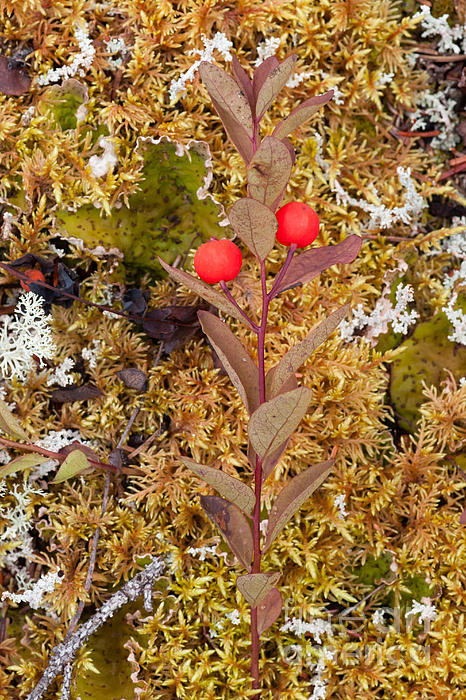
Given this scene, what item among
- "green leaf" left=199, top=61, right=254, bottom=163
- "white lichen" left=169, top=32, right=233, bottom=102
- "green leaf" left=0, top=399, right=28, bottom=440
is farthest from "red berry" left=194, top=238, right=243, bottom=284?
"white lichen" left=169, top=32, right=233, bottom=102

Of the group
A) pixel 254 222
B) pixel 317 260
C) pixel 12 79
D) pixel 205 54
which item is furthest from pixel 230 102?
pixel 12 79

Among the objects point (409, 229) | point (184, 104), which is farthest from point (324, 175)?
point (184, 104)

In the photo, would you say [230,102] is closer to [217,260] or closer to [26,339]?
[217,260]

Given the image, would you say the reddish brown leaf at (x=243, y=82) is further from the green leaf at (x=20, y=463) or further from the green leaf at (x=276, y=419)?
the green leaf at (x=20, y=463)

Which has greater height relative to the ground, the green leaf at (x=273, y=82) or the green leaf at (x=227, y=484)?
the green leaf at (x=273, y=82)

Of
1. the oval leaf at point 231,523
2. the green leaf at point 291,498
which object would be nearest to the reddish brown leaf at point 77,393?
the oval leaf at point 231,523

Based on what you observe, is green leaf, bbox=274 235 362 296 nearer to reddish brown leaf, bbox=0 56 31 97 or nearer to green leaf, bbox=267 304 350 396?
green leaf, bbox=267 304 350 396

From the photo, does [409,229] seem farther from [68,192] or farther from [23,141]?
[23,141]

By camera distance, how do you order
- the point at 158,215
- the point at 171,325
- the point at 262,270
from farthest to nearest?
the point at 158,215 → the point at 171,325 → the point at 262,270
